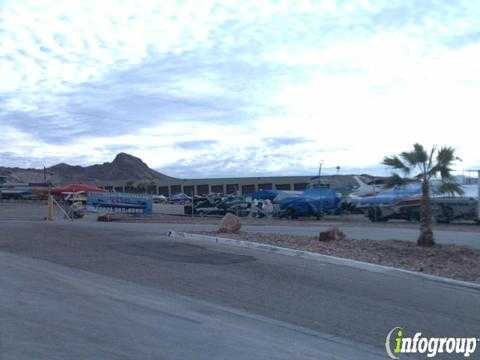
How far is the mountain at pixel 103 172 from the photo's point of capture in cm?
14312

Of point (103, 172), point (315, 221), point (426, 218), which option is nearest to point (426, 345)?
point (426, 218)

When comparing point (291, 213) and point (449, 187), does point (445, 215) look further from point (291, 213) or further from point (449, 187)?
point (449, 187)

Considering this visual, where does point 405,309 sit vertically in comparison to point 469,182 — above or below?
below

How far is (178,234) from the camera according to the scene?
68.5ft

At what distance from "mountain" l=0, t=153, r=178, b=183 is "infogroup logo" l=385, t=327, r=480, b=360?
437 feet

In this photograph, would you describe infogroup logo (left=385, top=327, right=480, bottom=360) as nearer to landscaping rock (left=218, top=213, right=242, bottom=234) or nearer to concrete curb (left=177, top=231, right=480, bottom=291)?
concrete curb (left=177, top=231, right=480, bottom=291)

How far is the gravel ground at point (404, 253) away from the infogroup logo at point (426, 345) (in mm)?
4822

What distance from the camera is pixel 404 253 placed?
56.7 feet

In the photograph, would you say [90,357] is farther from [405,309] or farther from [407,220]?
[407,220]

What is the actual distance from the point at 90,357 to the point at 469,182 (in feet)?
86.6

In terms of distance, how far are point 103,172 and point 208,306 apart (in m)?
142

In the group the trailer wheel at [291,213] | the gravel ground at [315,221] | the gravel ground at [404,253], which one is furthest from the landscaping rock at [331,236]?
the trailer wheel at [291,213]

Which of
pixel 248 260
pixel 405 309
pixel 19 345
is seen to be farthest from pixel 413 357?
pixel 248 260

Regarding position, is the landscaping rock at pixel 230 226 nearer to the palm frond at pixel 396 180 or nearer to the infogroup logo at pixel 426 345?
the palm frond at pixel 396 180
